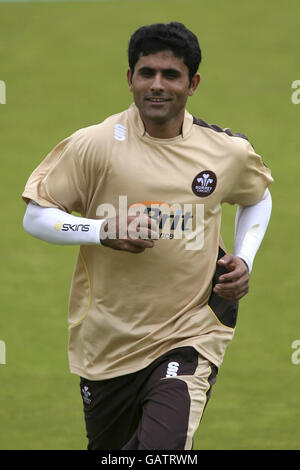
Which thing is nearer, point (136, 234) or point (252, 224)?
point (136, 234)

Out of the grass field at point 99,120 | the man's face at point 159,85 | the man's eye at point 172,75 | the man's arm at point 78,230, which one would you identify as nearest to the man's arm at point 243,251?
the man's arm at point 78,230

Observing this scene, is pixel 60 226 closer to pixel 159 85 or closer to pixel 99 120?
pixel 159 85

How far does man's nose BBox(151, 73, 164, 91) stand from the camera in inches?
191

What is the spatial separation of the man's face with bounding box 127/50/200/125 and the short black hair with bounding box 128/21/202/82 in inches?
1.0

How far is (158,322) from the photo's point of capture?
5.03 metres

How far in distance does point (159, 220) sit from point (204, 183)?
0.89 ft

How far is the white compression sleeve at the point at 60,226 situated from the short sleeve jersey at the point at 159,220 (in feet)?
0.19

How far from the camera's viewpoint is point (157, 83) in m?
4.85

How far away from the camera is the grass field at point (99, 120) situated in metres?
7.86

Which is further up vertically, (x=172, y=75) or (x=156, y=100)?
(x=172, y=75)

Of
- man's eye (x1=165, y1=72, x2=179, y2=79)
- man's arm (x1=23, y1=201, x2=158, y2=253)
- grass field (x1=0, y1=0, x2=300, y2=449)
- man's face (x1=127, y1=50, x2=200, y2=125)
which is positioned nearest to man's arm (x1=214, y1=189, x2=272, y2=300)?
man's arm (x1=23, y1=201, x2=158, y2=253)

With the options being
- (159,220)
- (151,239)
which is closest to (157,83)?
(159,220)

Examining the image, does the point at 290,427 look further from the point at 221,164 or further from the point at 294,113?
the point at 294,113

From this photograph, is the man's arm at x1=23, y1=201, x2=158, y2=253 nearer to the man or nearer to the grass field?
the man
